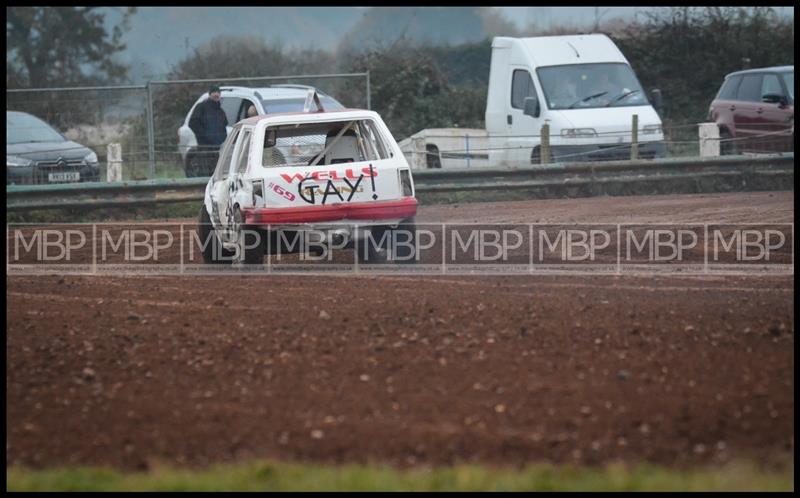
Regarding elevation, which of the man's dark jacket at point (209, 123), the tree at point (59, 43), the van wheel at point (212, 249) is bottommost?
the van wheel at point (212, 249)

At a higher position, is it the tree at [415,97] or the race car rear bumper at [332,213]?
the tree at [415,97]

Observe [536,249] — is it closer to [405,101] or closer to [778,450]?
[778,450]

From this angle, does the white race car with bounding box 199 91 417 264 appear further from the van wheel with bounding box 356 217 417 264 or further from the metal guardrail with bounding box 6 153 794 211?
the metal guardrail with bounding box 6 153 794 211

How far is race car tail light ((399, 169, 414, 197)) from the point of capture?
12.0 m

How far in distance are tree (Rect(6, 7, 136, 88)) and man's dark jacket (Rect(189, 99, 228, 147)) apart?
22091mm

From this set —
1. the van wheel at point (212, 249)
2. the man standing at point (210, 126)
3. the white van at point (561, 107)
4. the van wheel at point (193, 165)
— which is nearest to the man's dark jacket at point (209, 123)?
the man standing at point (210, 126)

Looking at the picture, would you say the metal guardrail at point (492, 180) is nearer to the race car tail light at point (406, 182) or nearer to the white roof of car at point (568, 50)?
the white roof of car at point (568, 50)

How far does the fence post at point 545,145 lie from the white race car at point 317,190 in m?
7.45

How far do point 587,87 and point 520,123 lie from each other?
49.2 inches

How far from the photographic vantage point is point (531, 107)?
20.7 m

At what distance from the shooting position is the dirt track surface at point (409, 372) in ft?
19.8

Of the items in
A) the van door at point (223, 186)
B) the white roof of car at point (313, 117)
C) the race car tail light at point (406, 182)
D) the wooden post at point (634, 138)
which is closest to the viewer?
the race car tail light at point (406, 182)

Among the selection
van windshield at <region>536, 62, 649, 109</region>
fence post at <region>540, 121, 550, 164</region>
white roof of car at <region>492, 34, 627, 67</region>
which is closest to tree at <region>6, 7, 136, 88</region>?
white roof of car at <region>492, 34, 627, 67</region>
